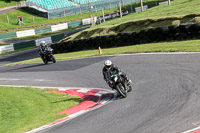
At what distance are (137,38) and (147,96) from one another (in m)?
12.9

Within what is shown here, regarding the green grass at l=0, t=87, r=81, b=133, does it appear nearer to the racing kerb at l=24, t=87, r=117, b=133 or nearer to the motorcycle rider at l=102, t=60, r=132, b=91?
the racing kerb at l=24, t=87, r=117, b=133

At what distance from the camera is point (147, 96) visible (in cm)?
1023

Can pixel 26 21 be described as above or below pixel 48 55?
above

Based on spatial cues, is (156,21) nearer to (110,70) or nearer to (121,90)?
(110,70)

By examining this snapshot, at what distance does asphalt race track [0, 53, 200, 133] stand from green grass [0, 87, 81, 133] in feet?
3.81

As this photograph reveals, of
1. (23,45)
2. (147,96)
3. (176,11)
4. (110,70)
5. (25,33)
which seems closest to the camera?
(147,96)

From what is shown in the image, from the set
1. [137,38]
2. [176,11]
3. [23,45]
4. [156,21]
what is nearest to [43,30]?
[23,45]

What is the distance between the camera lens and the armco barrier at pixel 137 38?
1886 centimetres

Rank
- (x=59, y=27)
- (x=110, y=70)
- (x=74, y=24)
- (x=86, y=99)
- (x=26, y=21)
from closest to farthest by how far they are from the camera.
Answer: (x=110, y=70)
(x=86, y=99)
(x=59, y=27)
(x=26, y=21)
(x=74, y=24)

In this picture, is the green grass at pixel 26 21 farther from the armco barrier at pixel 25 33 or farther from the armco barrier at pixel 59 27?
the armco barrier at pixel 25 33

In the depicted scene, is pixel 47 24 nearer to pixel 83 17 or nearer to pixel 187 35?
pixel 83 17

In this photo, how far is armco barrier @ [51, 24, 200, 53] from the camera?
18.9m

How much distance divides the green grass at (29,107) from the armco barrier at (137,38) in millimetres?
8889

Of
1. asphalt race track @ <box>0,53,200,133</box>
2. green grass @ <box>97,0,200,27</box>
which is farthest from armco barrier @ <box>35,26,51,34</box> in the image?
asphalt race track @ <box>0,53,200,133</box>
